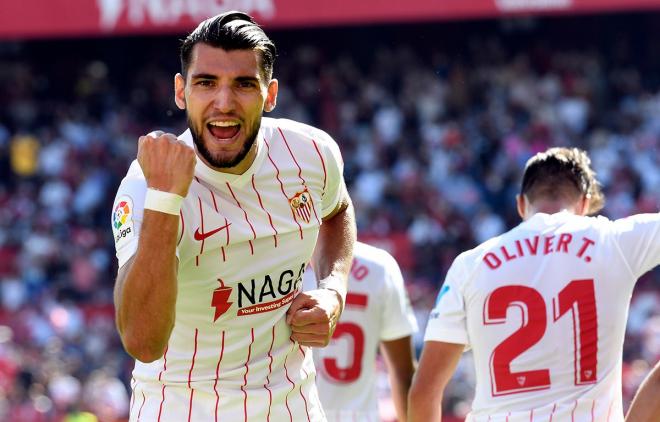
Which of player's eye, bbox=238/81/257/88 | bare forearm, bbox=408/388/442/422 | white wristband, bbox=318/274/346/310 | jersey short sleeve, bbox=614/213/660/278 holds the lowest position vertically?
bare forearm, bbox=408/388/442/422

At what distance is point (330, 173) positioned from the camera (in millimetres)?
3928

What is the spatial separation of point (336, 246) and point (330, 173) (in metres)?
A: 0.26

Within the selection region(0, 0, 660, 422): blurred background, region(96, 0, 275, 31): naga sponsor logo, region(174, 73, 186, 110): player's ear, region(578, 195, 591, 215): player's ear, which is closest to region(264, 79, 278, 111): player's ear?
region(174, 73, 186, 110): player's ear

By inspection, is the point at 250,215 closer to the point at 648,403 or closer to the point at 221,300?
the point at 221,300

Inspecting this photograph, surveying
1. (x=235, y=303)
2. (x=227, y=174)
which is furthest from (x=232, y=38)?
(x=235, y=303)

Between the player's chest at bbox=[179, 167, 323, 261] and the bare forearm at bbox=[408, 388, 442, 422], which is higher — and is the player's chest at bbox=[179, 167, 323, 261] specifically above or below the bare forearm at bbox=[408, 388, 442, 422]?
above

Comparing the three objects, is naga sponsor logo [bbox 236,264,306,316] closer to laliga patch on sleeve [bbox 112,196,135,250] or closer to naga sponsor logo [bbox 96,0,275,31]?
laliga patch on sleeve [bbox 112,196,135,250]

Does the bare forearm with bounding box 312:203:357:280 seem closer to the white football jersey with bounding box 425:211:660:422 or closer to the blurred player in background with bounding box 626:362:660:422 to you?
the white football jersey with bounding box 425:211:660:422

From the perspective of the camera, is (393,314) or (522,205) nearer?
(522,205)

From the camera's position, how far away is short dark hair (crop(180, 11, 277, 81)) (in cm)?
347

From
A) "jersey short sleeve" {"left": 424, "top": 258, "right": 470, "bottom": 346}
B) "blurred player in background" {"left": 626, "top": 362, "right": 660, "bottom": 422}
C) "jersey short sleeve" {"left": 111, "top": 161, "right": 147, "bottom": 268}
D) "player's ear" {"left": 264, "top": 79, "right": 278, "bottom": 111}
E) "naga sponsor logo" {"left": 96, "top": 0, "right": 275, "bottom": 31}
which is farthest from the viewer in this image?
"naga sponsor logo" {"left": 96, "top": 0, "right": 275, "bottom": 31}

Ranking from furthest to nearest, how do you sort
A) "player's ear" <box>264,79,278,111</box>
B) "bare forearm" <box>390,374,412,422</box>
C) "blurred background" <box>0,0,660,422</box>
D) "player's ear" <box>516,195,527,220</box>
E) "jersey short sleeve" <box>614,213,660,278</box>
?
1. "blurred background" <box>0,0,660,422</box>
2. "bare forearm" <box>390,374,412,422</box>
3. "player's ear" <box>516,195,527,220</box>
4. "jersey short sleeve" <box>614,213,660,278</box>
5. "player's ear" <box>264,79,278,111</box>

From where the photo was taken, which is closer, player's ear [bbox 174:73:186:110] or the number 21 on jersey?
player's ear [bbox 174:73:186:110]

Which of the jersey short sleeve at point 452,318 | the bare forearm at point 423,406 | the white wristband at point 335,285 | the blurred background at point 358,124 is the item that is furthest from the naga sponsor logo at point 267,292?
the blurred background at point 358,124
